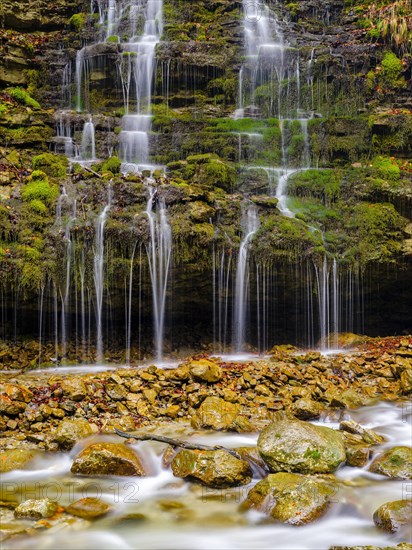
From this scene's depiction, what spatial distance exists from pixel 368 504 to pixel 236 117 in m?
17.4

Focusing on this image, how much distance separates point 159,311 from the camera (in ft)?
40.4

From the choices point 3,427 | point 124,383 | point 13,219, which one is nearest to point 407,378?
point 124,383

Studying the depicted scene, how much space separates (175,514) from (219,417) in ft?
7.97

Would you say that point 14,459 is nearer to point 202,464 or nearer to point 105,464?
point 105,464

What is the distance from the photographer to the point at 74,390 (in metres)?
7.58

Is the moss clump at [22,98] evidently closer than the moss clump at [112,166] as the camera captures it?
No

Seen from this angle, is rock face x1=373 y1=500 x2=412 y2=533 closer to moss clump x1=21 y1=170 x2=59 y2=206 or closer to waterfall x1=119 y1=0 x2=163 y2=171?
moss clump x1=21 y1=170 x2=59 y2=206

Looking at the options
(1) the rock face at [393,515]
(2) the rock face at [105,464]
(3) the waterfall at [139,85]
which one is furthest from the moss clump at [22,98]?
(1) the rock face at [393,515]

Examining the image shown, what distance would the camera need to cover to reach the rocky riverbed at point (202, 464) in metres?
4.30

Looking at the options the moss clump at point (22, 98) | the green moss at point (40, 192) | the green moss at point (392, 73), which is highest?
A: the green moss at point (392, 73)

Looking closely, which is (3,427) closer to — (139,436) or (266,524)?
(139,436)

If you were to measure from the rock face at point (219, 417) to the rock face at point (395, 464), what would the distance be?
2.00 meters

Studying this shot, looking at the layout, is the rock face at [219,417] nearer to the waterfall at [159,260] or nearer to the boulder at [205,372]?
the boulder at [205,372]

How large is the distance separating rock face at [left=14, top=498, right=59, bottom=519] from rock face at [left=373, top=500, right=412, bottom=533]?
3346 millimetres
